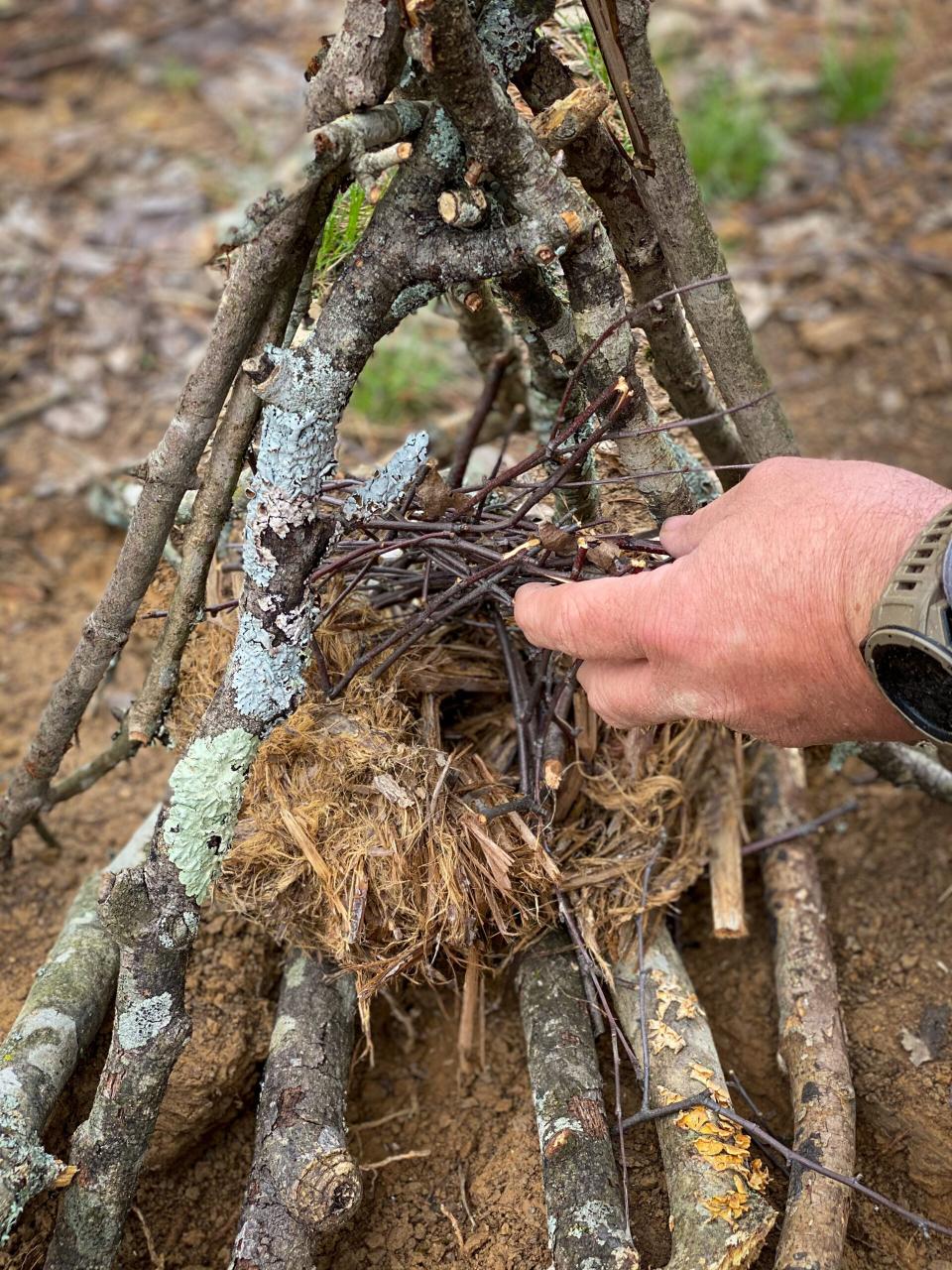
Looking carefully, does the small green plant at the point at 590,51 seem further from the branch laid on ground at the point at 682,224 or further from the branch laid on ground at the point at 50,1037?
the branch laid on ground at the point at 50,1037

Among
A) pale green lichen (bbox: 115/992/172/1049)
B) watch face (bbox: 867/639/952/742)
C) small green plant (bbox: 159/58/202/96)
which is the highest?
small green plant (bbox: 159/58/202/96)

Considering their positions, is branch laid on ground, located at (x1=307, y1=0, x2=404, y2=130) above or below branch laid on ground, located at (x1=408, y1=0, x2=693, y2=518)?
above

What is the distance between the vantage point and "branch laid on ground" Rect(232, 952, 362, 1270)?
1.67m

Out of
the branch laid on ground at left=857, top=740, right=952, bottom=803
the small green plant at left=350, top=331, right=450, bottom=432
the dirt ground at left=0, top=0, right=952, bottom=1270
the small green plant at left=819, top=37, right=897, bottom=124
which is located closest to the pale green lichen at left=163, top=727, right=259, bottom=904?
the dirt ground at left=0, top=0, right=952, bottom=1270

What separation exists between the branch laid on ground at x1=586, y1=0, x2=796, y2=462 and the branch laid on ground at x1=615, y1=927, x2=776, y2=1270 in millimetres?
1086

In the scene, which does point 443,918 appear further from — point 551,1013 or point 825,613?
point 825,613

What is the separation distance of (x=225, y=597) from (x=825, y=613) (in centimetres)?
136

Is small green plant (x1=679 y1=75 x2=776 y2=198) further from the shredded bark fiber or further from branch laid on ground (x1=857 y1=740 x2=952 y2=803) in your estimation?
the shredded bark fiber

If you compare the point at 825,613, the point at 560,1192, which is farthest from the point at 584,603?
the point at 560,1192

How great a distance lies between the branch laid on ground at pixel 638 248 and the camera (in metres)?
1.76

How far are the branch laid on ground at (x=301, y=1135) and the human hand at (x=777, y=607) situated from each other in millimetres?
940

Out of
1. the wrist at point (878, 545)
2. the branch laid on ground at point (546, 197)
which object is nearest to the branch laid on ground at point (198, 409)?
the branch laid on ground at point (546, 197)

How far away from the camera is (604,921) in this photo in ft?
6.78

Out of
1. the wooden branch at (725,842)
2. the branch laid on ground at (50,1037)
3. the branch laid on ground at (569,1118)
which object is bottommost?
the wooden branch at (725,842)
